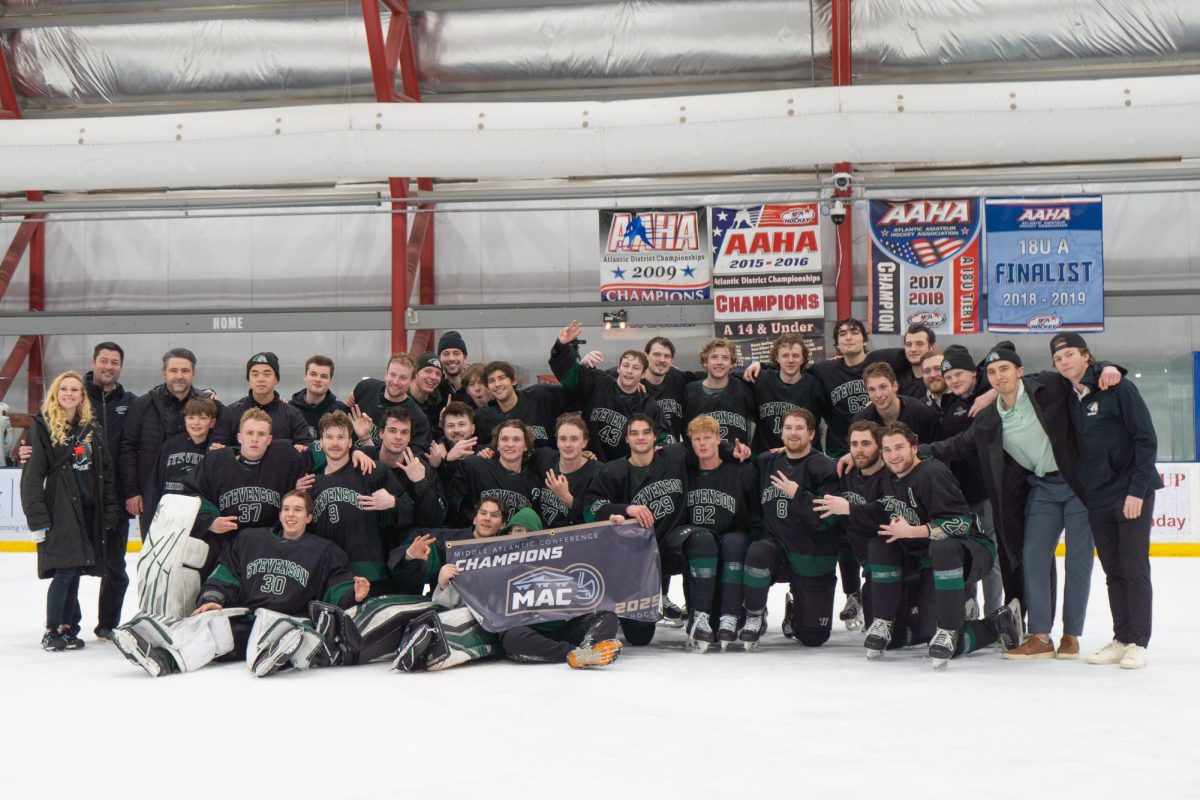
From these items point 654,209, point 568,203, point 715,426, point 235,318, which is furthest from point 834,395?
point 235,318

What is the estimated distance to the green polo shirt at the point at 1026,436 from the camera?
17.3ft

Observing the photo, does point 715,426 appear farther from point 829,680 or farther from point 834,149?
point 834,149

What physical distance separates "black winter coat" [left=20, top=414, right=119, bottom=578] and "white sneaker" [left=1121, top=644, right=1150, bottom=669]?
496 centimetres

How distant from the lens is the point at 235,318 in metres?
13.0

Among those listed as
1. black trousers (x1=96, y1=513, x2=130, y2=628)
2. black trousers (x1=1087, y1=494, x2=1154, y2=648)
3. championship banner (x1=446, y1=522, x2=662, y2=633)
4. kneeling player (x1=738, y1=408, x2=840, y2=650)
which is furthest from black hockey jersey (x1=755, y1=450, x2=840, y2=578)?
black trousers (x1=96, y1=513, x2=130, y2=628)

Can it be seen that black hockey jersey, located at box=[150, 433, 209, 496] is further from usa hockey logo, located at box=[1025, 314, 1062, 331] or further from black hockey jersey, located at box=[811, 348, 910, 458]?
usa hockey logo, located at box=[1025, 314, 1062, 331]

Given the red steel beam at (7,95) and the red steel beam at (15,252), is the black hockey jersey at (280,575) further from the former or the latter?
the red steel beam at (7,95)

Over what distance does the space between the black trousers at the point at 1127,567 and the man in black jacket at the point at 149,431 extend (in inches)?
183

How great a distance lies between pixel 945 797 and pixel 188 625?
3401 millimetres

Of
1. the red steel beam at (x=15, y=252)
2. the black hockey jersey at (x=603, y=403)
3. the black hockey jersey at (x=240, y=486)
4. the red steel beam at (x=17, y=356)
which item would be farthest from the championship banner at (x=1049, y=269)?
the red steel beam at (x=15, y=252)

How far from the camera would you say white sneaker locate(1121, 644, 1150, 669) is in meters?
4.93

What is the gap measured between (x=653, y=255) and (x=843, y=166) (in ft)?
7.14

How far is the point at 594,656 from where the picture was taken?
16.3 feet

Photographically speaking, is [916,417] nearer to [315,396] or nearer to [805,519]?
[805,519]
